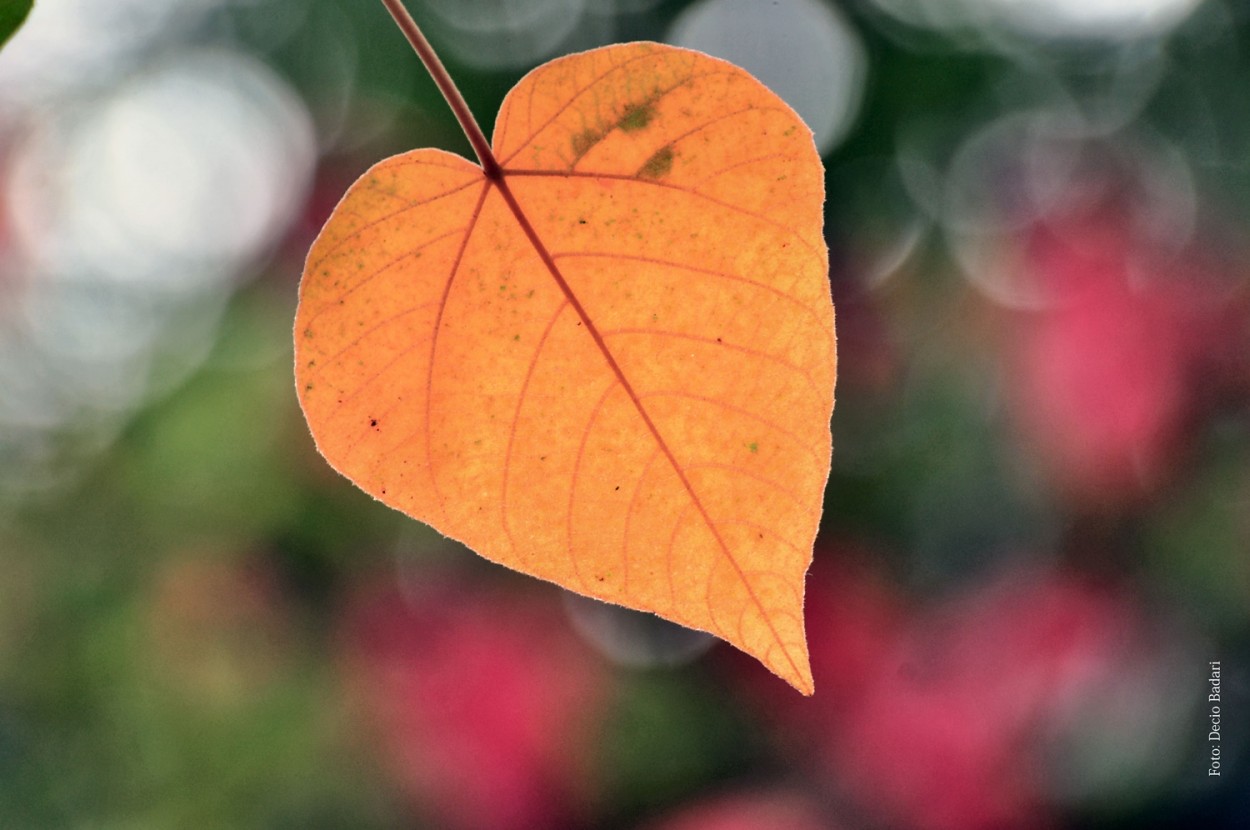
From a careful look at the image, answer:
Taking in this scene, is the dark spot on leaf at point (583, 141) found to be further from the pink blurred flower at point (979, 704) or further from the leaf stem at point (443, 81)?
the pink blurred flower at point (979, 704)

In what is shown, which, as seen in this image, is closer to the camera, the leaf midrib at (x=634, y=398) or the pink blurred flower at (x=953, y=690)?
the leaf midrib at (x=634, y=398)

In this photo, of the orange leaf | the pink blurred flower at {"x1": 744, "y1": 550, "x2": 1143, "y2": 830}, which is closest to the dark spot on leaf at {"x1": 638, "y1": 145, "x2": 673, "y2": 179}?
the orange leaf

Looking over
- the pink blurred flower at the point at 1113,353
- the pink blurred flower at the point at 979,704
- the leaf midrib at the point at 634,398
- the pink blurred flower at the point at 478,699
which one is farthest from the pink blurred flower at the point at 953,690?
the leaf midrib at the point at 634,398

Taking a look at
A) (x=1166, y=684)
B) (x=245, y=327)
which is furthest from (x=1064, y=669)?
(x=245, y=327)

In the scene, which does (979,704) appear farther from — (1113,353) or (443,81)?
(443,81)

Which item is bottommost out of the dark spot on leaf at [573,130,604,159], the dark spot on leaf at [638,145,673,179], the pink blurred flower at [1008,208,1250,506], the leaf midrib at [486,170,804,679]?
the leaf midrib at [486,170,804,679]

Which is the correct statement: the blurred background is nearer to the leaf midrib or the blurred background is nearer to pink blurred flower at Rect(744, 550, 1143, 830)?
pink blurred flower at Rect(744, 550, 1143, 830)
